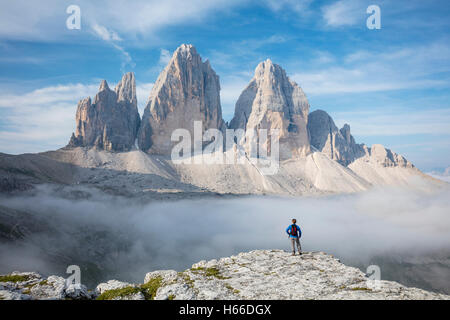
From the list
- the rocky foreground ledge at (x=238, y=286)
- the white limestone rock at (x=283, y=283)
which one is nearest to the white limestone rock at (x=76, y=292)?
the rocky foreground ledge at (x=238, y=286)

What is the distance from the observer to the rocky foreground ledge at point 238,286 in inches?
511

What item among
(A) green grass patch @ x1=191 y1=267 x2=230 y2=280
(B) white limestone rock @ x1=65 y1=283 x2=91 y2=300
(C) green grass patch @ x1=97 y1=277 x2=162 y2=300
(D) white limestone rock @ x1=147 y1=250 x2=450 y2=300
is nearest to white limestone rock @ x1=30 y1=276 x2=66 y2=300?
(B) white limestone rock @ x1=65 y1=283 x2=91 y2=300

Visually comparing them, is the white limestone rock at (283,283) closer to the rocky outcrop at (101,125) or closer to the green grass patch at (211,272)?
the green grass patch at (211,272)

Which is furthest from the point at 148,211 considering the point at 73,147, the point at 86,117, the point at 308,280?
the point at 308,280

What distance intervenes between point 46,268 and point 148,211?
217ft

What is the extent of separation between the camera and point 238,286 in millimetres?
14914

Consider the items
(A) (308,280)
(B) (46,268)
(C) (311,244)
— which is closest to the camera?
(A) (308,280)

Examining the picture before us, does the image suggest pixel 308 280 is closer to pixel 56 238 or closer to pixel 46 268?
pixel 46 268

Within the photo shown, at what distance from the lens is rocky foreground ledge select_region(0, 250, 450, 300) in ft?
42.6

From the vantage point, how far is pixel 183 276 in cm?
1656

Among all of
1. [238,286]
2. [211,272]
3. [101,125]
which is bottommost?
[211,272]

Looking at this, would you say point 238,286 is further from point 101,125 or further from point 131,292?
point 101,125

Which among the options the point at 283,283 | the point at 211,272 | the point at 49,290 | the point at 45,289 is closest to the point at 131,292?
the point at 49,290

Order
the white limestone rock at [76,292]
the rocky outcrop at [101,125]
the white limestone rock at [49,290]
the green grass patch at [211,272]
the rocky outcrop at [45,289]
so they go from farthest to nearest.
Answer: the rocky outcrop at [101,125] → the green grass patch at [211,272] → the white limestone rock at [76,292] → the rocky outcrop at [45,289] → the white limestone rock at [49,290]
